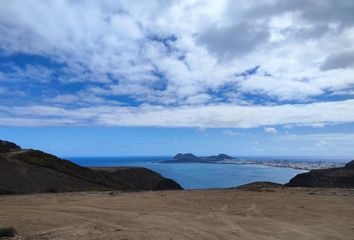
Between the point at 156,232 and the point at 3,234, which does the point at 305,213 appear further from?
the point at 3,234

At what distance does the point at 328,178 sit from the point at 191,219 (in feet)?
169

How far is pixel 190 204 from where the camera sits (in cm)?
2359

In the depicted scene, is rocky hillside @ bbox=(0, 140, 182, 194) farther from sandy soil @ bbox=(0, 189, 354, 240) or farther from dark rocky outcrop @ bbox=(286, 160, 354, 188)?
dark rocky outcrop @ bbox=(286, 160, 354, 188)

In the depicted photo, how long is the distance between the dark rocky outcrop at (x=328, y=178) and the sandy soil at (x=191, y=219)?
1428 inches

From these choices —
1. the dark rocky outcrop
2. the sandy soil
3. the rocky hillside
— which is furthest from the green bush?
the dark rocky outcrop

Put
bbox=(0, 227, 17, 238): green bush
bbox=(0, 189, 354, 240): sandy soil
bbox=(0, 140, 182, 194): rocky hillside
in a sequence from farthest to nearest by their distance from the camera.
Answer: bbox=(0, 140, 182, 194): rocky hillside, bbox=(0, 189, 354, 240): sandy soil, bbox=(0, 227, 17, 238): green bush

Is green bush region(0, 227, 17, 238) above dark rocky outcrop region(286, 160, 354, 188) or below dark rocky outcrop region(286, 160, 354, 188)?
below

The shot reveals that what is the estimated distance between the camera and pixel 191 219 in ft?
58.7

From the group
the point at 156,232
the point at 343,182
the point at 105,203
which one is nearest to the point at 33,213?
the point at 105,203

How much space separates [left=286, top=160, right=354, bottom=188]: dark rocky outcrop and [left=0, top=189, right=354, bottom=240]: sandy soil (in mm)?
36265

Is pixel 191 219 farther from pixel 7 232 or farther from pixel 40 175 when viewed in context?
pixel 40 175

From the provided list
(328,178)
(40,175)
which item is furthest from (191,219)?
(328,178)

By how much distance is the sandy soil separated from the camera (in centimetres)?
1438

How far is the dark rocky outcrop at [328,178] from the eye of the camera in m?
59.1
